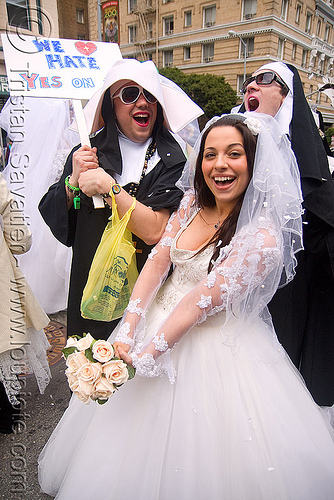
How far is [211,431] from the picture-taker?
1387 mm

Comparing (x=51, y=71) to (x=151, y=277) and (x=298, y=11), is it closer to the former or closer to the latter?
(x=151, y=277)

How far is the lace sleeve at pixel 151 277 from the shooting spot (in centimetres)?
161

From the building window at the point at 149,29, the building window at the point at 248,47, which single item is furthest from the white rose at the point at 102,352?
the building window at the point at 149,29

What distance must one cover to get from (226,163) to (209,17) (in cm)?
3476

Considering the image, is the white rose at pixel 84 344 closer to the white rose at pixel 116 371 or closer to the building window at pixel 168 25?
the white rose at pixel 116 371

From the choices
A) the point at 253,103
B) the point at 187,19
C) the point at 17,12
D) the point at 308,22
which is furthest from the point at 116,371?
the point at 308,22

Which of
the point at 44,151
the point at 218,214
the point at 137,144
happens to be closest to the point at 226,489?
the point at 218,214

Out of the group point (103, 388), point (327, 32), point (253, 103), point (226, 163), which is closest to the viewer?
point (103, 388)

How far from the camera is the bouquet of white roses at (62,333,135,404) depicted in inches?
50.2

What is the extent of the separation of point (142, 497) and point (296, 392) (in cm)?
79

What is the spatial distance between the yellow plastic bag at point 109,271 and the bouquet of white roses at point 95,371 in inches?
12.8

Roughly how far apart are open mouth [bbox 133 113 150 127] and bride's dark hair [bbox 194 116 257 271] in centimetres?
38

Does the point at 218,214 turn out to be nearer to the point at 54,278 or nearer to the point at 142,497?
the point at 142,497

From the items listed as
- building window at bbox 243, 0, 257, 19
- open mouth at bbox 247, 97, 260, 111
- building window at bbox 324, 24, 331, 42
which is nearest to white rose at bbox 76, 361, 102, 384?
open mouth at bbox 247, 97, 260, 111
